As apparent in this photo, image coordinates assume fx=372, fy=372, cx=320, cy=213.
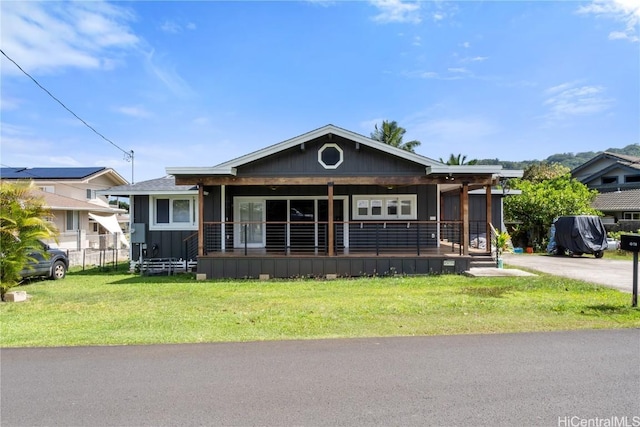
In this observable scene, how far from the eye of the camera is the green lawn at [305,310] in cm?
536

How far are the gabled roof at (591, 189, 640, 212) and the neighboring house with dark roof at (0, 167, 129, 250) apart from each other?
3017cm

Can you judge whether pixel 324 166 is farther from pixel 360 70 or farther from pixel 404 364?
pixel 360 70

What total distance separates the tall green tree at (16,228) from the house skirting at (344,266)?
4195mm

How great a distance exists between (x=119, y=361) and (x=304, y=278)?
6.91 meters

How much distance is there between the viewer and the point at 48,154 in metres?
30.2

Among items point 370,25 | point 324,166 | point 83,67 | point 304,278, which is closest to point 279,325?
point 304,278

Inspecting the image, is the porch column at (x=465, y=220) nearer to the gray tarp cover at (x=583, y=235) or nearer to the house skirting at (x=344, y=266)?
the house skirting at (x=344, y=266)

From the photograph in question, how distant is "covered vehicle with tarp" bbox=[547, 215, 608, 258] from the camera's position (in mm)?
16141

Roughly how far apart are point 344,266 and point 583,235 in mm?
12076

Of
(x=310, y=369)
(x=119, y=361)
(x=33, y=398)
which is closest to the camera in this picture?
(x=33, y=398)

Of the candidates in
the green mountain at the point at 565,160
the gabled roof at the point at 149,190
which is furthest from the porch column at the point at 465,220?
the green mountain at the point at 565,160

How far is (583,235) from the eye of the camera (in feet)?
53.7

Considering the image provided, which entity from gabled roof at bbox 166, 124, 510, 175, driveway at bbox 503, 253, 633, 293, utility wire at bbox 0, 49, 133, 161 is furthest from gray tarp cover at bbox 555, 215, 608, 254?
utility wire at bbox 0, 49, 133, 161

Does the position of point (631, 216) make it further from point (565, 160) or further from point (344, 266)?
point (565, 160)
